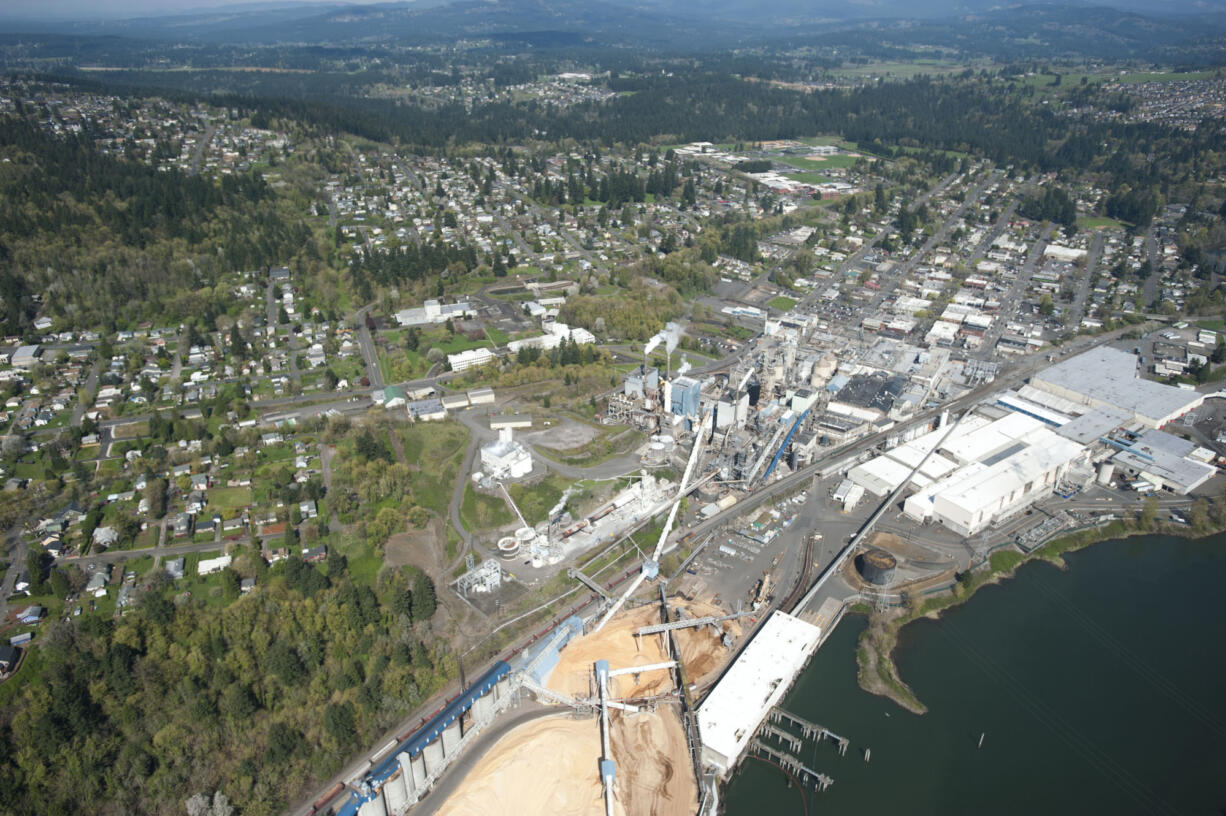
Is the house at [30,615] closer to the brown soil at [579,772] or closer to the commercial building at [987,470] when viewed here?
the brown soil at [579,772]

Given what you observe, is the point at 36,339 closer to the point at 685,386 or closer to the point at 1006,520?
the point at 685,386

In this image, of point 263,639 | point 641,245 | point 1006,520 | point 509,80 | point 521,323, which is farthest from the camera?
point 509,80

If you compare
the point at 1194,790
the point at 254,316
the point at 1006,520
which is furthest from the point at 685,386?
the point at 254,316

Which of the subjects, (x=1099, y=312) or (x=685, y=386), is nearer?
(x=685, y=386)

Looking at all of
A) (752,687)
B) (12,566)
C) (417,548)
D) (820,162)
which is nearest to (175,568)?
(12,566)

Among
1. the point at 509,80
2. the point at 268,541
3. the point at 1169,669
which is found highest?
the point at 509,80

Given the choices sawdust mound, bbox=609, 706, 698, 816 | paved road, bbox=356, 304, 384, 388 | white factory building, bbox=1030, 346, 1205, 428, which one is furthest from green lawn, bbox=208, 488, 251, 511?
white factory building, bbox=1030, 346, 1205, 428

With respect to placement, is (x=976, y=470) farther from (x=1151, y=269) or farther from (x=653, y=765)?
(x=1151, y=269)
